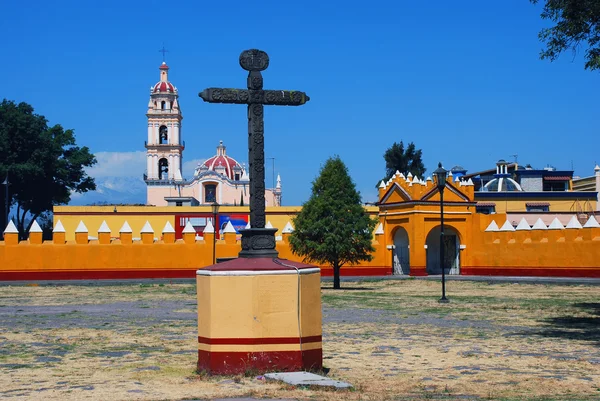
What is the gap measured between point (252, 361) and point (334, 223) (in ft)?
70.0

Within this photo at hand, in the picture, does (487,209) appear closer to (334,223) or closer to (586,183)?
(586,183)

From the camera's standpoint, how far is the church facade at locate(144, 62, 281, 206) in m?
85.2

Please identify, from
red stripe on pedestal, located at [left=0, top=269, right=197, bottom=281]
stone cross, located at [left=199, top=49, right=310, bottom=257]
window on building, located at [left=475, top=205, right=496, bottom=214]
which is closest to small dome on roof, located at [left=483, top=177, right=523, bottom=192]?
window on building, located at [left=475, top=205, right=496, bottom=214]

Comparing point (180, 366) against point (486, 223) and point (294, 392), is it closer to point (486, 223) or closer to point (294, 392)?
point (294, 392)

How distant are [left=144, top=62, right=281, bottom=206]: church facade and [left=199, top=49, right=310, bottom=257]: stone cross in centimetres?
7271

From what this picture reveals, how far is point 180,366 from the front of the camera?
10.7 metres

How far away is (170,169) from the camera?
288ft

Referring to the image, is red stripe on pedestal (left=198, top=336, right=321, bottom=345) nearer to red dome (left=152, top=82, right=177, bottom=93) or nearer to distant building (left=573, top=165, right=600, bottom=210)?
distant building (left=573, top=165, right=600, bottom=210)

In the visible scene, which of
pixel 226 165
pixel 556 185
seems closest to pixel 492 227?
pixel 556 185

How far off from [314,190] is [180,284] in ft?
23.9

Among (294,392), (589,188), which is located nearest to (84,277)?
(294,392)

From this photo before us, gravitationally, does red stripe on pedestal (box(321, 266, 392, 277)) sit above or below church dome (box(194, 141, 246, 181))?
below

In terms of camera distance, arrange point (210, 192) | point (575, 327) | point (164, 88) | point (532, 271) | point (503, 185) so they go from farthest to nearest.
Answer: point (164, 88) < point (210, 192) < point (503, 185) < point (532, 271) < point (575, 327)

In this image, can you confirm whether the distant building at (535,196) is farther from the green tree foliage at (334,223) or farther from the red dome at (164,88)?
the red dome at (164,88)
